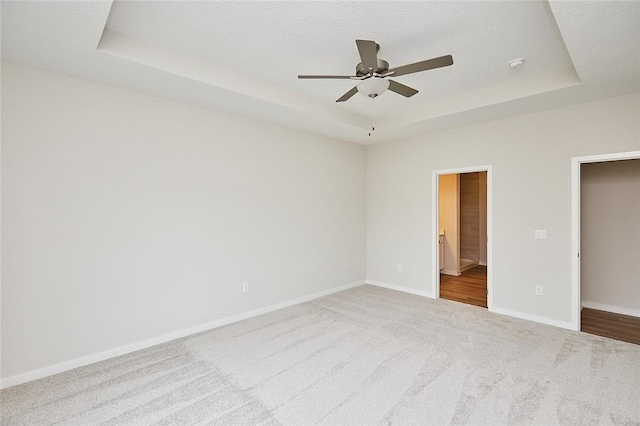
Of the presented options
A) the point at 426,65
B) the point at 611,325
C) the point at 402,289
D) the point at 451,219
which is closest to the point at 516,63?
the point at 426,65

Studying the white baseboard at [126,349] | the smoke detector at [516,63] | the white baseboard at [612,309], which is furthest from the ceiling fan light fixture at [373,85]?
the white baseboard at [612,309]

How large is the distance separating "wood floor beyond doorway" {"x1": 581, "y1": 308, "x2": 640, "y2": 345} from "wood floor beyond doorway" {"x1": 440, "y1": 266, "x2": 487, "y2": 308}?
116 centimetres

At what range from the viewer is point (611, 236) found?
4199 mm

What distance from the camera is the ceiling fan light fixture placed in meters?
2.44

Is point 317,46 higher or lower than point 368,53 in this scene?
higher

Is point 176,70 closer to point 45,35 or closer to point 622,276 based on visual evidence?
point 45,35

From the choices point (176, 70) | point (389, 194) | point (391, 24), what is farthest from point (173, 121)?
point (389, 194)

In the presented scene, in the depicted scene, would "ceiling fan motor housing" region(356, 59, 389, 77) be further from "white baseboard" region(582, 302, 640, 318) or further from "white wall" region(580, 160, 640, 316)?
"white baseboard" region(582, 302, 640, 318)

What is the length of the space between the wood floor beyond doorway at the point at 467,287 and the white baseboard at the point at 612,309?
52.3 inches

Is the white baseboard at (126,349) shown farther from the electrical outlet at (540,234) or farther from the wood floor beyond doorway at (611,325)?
A: the wood floor beyond doorway at (611,325)

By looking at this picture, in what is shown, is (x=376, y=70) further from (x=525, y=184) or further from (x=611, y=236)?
(x=611, y=236)

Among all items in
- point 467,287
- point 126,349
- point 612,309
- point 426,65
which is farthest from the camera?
point 467,287

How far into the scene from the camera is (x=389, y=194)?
17.7 ft

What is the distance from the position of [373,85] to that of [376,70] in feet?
0.69
